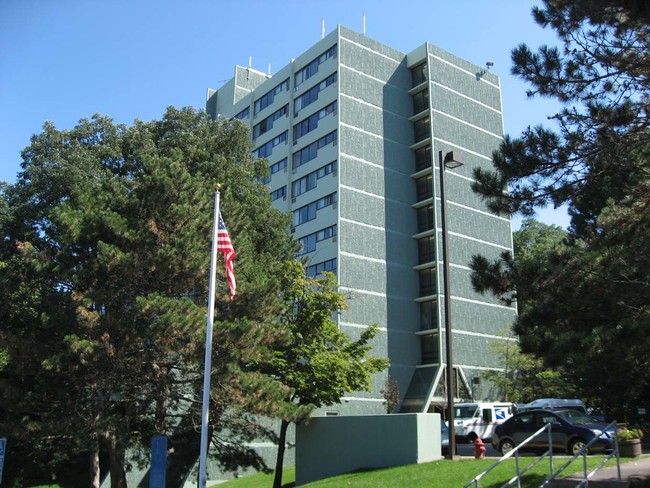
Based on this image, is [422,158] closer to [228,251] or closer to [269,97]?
[269,97]

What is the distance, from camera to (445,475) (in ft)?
50.6

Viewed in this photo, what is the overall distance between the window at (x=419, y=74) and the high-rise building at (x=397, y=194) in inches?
4.6

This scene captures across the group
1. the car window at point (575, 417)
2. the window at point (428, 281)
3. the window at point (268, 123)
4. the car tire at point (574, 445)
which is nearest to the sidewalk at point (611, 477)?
the car tire at point (574, 445)

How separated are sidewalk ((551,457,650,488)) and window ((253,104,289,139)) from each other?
153ft

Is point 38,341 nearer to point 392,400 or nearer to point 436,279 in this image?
point 392,400

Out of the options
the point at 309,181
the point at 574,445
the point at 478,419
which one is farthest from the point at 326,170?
the point at 574,445

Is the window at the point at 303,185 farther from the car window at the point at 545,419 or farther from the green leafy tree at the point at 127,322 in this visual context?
the car window at the point at 545,419

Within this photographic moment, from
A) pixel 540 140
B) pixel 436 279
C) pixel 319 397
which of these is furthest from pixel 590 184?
pixel 436 279

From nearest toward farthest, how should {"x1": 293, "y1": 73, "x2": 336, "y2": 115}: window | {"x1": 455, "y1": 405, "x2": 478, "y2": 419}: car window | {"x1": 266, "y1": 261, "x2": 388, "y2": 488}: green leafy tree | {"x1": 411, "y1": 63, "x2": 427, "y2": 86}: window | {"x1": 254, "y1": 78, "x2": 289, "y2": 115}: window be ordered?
{"x1": 266, "y1": 261, "x2": 388, "y2": 488}: green leafy tree → {"x1": 455, "y1": 405, "x2": 478, "y2": 419}: car window → {"x1": 293, "y1": 73, "x2": 336, "y2": 115}: window → {"x1": 411, "y1": 63, "x2": 427, "y2": 86}: window → {"x1": 254, "y1": 78, "x2": 289, "y2": 115}: window

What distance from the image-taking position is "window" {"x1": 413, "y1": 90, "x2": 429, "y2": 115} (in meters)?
52.1

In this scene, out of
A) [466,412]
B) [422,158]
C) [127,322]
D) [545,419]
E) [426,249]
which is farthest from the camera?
[422,158]

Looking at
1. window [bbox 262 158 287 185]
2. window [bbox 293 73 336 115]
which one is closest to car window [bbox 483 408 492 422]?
window [bbox 293 73 336 115]

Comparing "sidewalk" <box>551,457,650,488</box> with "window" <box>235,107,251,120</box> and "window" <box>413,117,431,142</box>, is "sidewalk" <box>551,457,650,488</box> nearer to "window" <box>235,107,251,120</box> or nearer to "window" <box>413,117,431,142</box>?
"window" <box>413,117,431,142</box>

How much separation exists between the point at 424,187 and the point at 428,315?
10.2 meters
